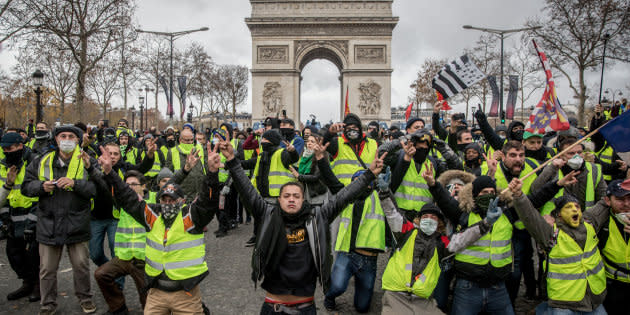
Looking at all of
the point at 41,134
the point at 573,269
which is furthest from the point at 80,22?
the point at 573,269

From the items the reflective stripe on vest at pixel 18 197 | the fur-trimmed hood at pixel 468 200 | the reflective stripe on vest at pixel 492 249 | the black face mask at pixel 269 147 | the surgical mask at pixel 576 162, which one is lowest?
the reflective stripe on vest at pixel 492 249

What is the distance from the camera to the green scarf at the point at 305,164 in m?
5.84

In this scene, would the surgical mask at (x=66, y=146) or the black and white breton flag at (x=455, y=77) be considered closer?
the surgical mask at (x=66, y=146)

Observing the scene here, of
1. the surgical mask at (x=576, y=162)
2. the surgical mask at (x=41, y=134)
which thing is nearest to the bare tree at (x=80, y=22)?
the surgical mask at (x=41, y=134)

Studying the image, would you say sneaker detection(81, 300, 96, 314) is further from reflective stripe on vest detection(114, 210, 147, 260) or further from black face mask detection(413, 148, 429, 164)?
black face mask detection(413, 148, 429, 164)

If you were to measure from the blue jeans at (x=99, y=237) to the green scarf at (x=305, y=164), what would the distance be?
8.25 feet

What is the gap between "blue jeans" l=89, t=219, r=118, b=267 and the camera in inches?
204

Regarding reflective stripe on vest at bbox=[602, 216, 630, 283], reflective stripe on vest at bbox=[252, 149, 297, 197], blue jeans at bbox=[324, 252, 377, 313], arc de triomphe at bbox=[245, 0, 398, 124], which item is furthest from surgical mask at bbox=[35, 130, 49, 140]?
arc de triomphe at bbox=[245, 0, 398, 124]

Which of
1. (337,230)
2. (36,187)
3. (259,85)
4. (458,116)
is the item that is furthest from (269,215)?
(259,85)

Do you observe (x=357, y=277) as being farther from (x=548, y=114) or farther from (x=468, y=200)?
(x=548, y=114)

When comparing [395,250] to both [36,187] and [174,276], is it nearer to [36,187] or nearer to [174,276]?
[174,276]

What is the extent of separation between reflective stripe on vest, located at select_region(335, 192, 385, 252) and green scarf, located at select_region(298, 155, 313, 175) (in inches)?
48.2

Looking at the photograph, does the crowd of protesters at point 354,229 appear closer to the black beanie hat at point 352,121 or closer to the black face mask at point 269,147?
the black beanie hat at point 352,121

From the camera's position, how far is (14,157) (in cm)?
543
